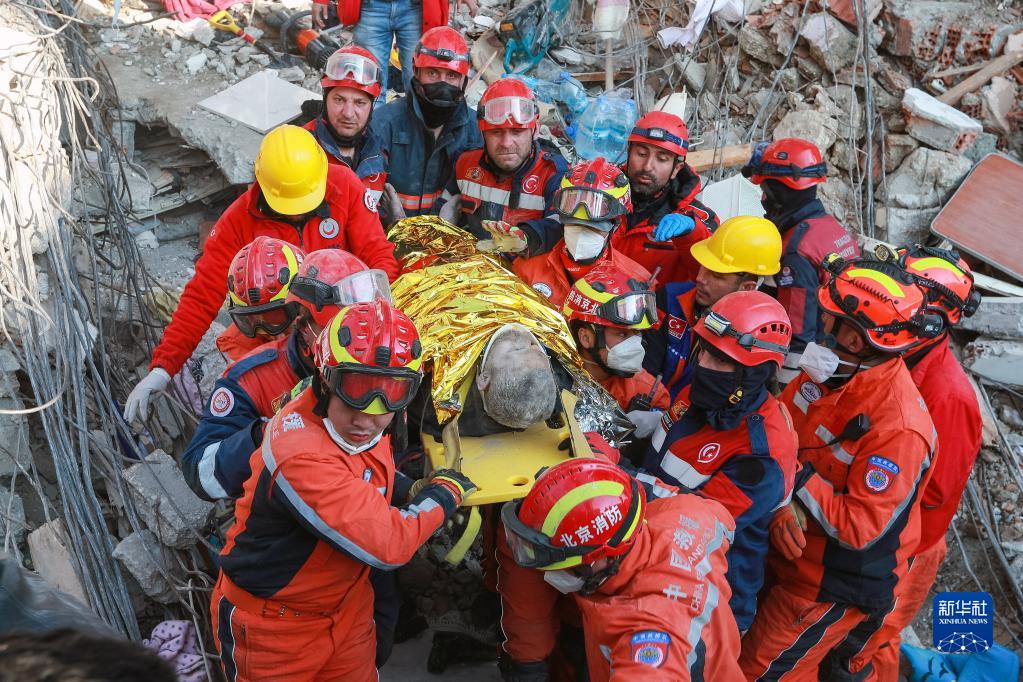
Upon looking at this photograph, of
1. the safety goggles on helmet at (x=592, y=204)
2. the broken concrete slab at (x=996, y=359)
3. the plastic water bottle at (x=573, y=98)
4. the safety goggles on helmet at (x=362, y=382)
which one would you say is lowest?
the broken concrete slab at (x=996, y=359)

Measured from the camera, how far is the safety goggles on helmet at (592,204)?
12.1 feet

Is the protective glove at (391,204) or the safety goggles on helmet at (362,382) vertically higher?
the safety goggles on helmet at (362,382)

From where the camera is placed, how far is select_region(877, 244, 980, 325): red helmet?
3379 millimetres

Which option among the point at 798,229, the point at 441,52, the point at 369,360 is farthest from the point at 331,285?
the point at 798,229

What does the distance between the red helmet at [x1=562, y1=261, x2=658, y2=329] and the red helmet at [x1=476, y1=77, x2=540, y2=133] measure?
125 cm

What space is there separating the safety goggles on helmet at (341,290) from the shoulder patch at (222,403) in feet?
1.51

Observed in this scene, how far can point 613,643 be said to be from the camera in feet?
7.79

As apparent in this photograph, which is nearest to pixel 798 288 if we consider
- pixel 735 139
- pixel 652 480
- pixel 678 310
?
pixel 678 310

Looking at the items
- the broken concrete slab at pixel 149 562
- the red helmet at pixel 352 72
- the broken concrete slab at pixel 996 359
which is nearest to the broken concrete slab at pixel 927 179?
the broken concrete slab at pixel 996 359

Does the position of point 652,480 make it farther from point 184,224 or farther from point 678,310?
point 184,224

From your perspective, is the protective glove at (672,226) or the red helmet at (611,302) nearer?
the red helmet at (611,302)

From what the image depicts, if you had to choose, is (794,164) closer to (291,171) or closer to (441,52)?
(441,52)

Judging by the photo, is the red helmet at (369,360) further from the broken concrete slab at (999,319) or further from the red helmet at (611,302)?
the broken concrete slab at (999,319)

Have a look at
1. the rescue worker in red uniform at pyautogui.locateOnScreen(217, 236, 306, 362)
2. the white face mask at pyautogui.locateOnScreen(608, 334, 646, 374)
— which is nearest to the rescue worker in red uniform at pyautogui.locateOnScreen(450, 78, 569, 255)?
the white face mask at pyautogui.locateOnScreen(608, 334, 646, 374)
